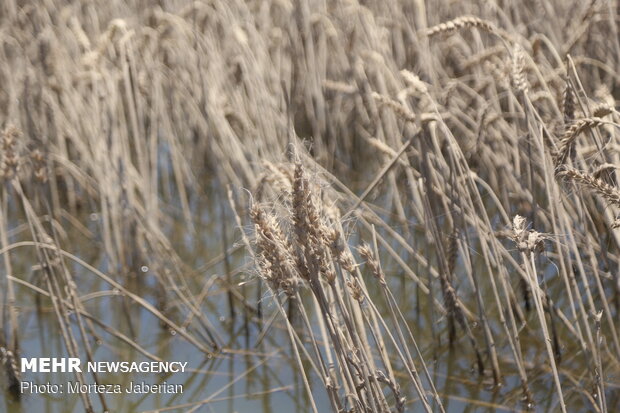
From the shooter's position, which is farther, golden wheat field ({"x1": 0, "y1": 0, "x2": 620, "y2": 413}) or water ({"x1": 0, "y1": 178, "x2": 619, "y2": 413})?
water ({"x1": 0, "y1": 178, "x2": 619, "y2": 413})

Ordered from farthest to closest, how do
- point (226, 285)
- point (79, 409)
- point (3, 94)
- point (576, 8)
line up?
1. point (3, 94)
2. point (576, 8)
3. point (226, 285)
4. point (79, 409)

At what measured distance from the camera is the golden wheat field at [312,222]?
1.98 meters

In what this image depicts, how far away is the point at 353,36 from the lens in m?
4.65

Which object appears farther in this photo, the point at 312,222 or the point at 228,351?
the point at 228,351

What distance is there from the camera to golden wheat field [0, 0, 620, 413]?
1982 mm

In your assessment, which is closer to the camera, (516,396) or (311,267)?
(311,267)

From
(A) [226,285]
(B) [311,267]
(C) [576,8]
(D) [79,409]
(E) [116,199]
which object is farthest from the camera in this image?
(C) [576,8]

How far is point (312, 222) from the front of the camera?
1.53 meters

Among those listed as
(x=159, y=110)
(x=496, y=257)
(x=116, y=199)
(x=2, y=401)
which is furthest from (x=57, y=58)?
(x=496, y=257)

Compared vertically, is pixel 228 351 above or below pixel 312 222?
below

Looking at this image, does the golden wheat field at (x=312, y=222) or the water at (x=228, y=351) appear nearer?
the golden wheat field at (x=312, y=222)

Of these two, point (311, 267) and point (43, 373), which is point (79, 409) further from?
point (311, 267)

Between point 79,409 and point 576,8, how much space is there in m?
3.36

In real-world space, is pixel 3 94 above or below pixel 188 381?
above
